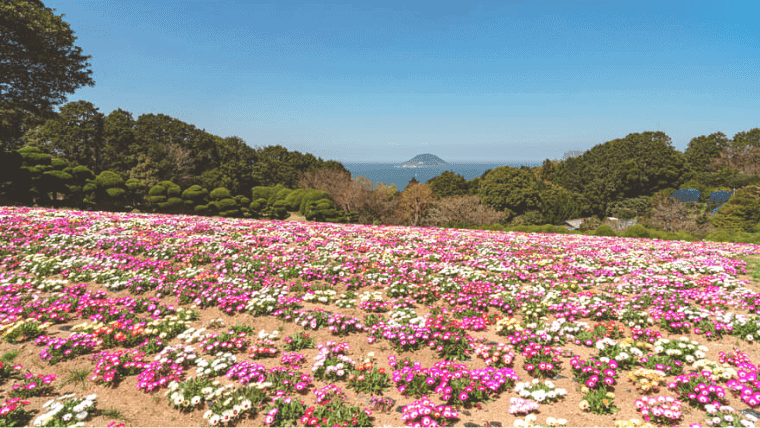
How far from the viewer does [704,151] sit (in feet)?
214

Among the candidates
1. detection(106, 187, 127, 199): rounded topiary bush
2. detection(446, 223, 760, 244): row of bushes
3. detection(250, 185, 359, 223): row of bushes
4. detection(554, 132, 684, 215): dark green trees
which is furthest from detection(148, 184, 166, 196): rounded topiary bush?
detection(554, 132, 684, 215): dark green trees

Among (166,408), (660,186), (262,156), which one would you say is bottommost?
(166,408)

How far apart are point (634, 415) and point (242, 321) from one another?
6691mm

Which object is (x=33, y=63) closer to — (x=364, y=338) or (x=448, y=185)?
(x=364, y=338)

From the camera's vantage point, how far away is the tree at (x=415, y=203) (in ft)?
127

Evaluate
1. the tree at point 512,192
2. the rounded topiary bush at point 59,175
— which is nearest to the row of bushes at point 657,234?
the tree at point 512,192

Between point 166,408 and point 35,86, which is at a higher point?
point 35,86

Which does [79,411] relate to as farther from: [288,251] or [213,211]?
[213,211]

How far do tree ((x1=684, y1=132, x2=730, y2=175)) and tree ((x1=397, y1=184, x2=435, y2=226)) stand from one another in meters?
57.1

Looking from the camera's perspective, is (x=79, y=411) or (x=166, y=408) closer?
(x=79, y=411)

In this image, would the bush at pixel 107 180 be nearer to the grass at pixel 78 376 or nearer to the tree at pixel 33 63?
the tree at pixel 33 63

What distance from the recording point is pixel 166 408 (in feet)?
14.6

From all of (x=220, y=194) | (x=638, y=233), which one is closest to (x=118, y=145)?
(x=220, y=194)

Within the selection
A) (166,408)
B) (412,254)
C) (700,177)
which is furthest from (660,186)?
(166,408)
